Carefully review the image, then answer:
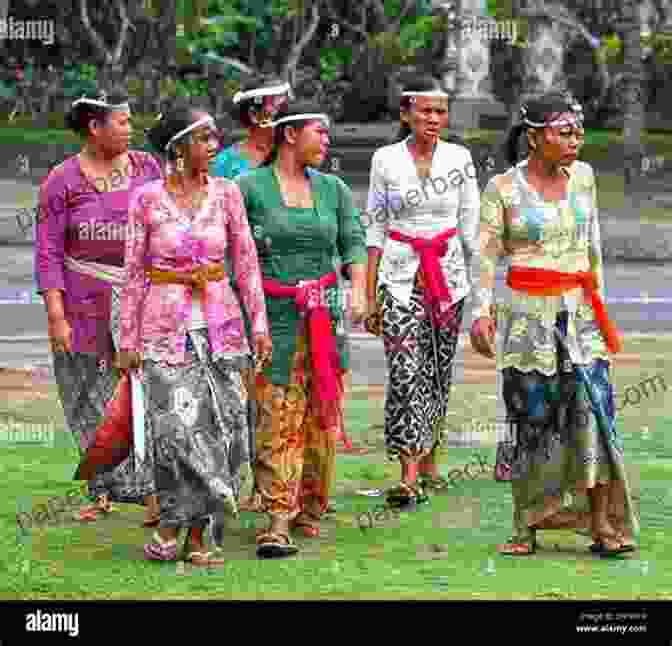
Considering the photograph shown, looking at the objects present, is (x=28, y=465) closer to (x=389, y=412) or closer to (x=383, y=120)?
(x=389, y=412)

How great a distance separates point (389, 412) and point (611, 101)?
24837mm

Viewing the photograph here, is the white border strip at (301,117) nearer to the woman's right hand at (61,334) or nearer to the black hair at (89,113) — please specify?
the black hair at (89,113)

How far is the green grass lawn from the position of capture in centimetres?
920

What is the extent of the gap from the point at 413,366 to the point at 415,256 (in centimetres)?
52

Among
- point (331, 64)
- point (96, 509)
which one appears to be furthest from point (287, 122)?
point (331, 64)

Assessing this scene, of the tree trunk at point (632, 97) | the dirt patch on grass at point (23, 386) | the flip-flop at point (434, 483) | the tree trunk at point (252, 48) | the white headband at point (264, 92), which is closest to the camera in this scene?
the white headband at point (264, 92)

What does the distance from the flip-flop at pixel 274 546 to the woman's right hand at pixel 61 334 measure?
1.28m

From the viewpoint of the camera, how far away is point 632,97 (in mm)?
27938

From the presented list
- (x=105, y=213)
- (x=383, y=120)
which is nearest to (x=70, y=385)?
(x=105, y=213)

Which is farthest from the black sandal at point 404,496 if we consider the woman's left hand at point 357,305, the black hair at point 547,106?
the black hair at point 547,106

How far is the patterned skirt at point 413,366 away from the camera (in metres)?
11.5

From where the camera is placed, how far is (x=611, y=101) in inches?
1411

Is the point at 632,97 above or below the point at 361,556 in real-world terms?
above

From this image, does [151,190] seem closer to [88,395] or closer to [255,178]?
[255,178]
